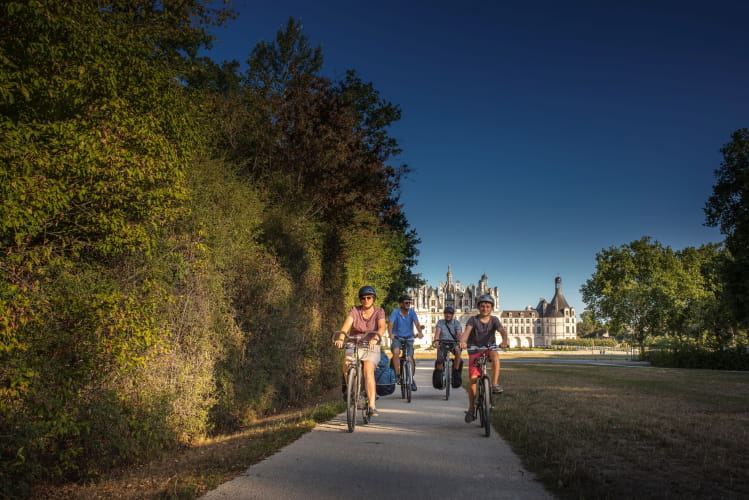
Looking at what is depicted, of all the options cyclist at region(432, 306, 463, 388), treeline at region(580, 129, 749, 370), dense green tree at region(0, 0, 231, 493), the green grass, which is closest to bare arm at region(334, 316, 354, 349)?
dense green tree at region(0, 0, 231, 493)

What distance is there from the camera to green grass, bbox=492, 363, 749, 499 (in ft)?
15.4

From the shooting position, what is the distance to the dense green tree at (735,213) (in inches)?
974

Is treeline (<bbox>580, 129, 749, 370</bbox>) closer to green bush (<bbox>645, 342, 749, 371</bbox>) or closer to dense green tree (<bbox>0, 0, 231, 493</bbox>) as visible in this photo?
green bush (<bbox>645, 342, 749, 371</bbox>)

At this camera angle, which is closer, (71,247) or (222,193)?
(71,247)

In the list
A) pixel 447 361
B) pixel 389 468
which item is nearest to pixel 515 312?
pixel 447 361

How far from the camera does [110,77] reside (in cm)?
500

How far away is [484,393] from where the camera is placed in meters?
7.43

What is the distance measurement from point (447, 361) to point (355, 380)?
522cm

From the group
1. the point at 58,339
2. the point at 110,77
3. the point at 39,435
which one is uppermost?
the point at 110,77

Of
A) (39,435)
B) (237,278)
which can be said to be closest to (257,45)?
(237,278)

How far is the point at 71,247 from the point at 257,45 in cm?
2997

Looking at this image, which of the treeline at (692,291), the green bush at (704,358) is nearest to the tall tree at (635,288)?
the treeline at (692,291)

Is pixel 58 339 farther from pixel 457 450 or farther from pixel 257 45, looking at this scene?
pixel 257 45

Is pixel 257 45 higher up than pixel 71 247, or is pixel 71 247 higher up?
pixel 257 45
